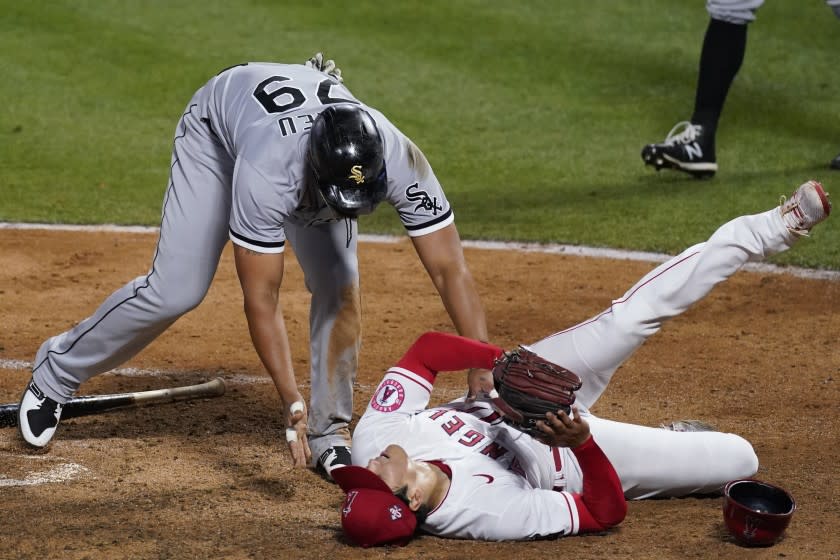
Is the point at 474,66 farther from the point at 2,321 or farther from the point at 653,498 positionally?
the point at 653,498

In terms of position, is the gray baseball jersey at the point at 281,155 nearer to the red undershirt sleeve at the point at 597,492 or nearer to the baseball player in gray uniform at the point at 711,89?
the red undershirt sleeve at the point at 597,492

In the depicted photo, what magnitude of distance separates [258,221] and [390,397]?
738 millimetres

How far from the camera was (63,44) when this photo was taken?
12398mm

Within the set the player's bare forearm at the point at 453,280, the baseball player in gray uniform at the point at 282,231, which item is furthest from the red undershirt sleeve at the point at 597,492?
the player's bare forearm at the point at 453,280

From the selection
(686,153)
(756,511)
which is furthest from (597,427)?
(686,153)

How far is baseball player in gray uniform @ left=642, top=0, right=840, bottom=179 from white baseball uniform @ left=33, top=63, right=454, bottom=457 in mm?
4955

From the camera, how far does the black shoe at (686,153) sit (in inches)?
362

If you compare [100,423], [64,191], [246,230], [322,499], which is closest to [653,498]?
[322,499]

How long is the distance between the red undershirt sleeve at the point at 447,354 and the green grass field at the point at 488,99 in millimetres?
3917

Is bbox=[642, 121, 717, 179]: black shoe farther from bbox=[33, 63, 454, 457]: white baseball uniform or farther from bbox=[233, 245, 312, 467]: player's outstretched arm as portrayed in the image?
bbox=[233, 245, 312, 467]: player's outstretched arm

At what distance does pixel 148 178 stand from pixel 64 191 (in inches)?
26.2

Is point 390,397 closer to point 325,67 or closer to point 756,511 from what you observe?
point 756,511

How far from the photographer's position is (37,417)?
16.1 ft

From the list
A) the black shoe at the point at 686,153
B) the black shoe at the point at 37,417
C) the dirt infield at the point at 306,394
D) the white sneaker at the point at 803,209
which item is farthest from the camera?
the black shoe at the point at 686,153
